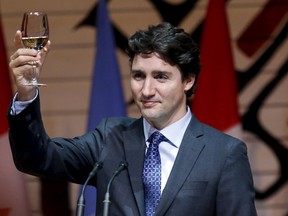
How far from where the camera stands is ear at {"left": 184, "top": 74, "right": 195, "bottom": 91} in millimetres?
2709

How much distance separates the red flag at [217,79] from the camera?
4.67m

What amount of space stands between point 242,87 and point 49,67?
114cm

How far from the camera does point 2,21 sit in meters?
4.90

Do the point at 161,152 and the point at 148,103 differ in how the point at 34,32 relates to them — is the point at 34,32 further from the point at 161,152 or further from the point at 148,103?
the point at 161,152

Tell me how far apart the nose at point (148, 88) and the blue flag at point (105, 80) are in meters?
2.06

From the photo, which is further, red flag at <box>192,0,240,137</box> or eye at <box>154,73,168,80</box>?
red flag at <box>192,0,240,137</box>

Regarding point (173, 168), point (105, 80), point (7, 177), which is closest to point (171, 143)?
point (173, 168)

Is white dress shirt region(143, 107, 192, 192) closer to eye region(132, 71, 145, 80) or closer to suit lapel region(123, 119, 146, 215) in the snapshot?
suit lapel region(123, 119, 146, 215)

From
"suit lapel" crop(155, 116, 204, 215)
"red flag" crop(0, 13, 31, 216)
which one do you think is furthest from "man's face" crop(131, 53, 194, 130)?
"red flag" crop(0, 13, 31, 216)

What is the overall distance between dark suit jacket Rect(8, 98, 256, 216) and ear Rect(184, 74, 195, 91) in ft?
0.40

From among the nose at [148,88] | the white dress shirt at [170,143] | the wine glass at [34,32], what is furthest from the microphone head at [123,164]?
the wine glass at [34,32]

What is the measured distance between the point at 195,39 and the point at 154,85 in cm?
240

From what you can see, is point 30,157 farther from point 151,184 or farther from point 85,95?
point 85,95

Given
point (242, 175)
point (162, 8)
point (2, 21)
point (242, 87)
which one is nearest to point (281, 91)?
point (242, 87)
